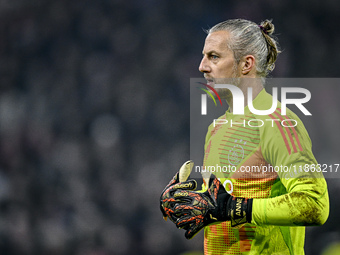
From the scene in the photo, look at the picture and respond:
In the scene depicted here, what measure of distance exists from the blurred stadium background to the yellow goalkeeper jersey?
2.73 m

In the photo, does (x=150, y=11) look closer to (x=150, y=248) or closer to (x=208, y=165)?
(x=150, y=248)

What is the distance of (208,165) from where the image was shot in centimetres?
156

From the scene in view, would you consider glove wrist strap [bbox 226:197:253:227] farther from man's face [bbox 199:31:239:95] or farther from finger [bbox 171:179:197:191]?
man's face [bbox 199:31:239:95]

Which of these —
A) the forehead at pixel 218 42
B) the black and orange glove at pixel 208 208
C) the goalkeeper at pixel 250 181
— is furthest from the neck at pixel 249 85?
the black and orange glove at pixel 208 208

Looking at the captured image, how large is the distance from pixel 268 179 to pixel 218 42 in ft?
1.80

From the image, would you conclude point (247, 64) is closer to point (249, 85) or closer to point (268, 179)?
point (249, 85)

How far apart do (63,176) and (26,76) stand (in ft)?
3.89

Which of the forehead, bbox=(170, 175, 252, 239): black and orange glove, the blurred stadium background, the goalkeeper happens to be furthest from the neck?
the blurred stadium background

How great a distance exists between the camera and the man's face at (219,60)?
1.57 m

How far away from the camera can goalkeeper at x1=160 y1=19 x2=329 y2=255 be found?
4.08 ft

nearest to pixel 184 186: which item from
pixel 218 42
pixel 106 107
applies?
pixel 218 42

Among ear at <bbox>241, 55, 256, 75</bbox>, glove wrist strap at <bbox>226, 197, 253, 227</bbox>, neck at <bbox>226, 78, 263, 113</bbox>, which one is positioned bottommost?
glove wrist strap at <bbox>226, 197, 253, 227</bbox>

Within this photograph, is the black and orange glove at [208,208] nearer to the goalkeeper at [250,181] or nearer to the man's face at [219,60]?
the goalkeeper at [250,181]

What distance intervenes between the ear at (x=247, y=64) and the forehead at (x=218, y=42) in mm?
82
